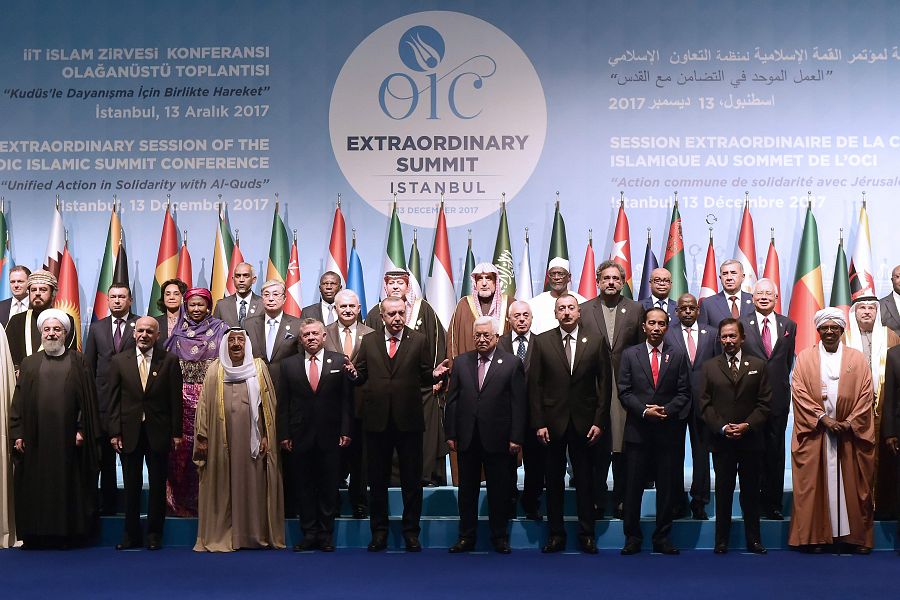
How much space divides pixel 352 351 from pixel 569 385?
1.35 metres

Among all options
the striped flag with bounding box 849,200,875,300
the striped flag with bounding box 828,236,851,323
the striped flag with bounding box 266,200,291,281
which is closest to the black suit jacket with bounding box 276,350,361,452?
the striped flag with bounding box 266,200,291,281

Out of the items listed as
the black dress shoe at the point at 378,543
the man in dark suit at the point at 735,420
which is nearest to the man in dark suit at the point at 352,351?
the black dress shoe at the point at 378,543

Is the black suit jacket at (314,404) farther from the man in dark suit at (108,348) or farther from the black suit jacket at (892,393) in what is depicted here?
the black suit jacket at (892,393)

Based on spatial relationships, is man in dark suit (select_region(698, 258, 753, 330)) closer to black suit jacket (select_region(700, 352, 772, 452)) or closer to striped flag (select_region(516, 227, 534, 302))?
black suit jacket (select_region(700, 352, 772, 452))

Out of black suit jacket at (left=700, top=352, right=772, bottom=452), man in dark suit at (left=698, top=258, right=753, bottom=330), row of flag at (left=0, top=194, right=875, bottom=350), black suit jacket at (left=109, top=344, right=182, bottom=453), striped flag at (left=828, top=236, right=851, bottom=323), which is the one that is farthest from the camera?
row of flag at (left=0, top=194, right=875, bottom=350)

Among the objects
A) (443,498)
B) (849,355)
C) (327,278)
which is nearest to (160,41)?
(327,278)

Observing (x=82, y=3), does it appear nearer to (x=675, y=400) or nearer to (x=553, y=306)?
(x=553, y=306)

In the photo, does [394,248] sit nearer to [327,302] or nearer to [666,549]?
[327,302]

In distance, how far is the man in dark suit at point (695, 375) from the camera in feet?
21.0

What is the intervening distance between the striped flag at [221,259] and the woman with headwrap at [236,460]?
217 centimetres

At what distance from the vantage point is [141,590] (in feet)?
A: 17.3

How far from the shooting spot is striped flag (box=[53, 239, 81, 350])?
8531 millimetres

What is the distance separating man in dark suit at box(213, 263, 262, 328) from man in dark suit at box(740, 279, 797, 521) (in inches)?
121

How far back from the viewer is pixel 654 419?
6.08 m
